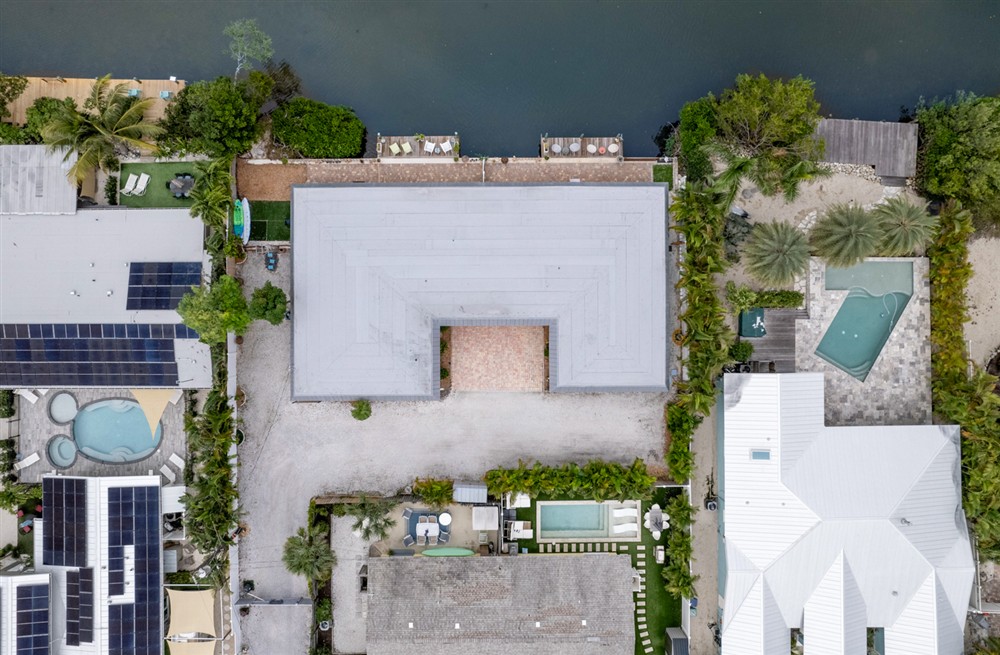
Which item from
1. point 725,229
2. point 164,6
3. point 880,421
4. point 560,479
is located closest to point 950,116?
point 725,229

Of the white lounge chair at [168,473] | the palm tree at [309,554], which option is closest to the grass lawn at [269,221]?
the white lounge chair at [168,473]

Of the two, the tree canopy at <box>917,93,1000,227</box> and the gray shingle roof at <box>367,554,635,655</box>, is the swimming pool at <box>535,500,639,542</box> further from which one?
the tree canopy at <box>917,93,1000,227</box>

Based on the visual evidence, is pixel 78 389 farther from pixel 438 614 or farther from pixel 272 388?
pixel 438 614

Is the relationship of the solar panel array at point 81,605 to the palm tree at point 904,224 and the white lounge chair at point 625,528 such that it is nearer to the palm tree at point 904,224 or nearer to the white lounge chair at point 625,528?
the white lounge chair at point 625,528

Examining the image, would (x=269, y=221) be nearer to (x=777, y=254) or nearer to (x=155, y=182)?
(x=155, y=182)

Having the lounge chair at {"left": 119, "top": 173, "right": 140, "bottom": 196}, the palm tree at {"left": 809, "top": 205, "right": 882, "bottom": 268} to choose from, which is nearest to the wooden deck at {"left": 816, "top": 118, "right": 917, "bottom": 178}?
the palm tree at {"left": 809, "top": 205, "right": 882, "bottom": 268}
